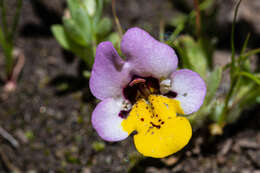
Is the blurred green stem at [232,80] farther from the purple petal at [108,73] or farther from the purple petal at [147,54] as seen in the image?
the purple petal at [108,73]

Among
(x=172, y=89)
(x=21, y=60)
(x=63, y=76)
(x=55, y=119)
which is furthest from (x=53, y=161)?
(x=172, y=89)

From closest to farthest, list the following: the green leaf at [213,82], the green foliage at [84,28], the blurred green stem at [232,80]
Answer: the blurred green stem at [232,80], the green leaf at [213,82], the green foliage at [84,28]

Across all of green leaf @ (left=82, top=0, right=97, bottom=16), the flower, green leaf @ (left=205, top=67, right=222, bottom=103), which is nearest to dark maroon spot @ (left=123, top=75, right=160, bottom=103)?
the flower

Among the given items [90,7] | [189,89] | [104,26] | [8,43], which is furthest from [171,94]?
[8,43]

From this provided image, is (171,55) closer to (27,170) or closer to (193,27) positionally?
(193,27)

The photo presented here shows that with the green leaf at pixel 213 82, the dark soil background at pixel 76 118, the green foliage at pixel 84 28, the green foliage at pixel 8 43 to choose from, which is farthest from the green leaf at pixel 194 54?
the green foliage at pixel 8 43
